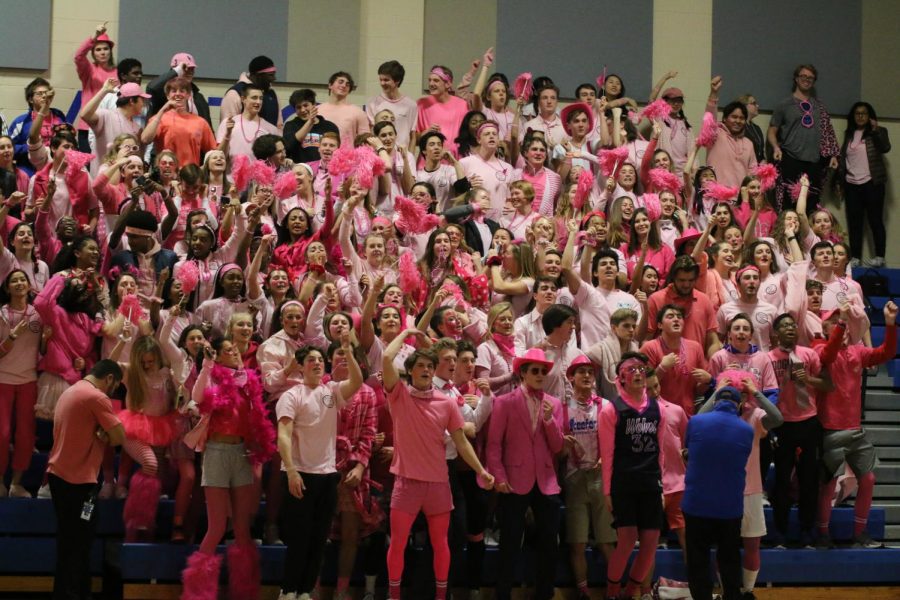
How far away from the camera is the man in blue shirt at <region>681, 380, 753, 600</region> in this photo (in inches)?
310

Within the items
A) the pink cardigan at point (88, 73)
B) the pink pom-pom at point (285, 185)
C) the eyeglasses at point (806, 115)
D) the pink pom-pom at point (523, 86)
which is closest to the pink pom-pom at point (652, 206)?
the pink pom-pom at point (523, 86)

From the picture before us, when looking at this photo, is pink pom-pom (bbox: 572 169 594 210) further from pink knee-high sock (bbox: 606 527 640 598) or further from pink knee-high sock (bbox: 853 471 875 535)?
pink knee-high sock (bbox: 606 527 640 598)

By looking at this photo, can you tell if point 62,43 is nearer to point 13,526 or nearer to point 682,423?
point 13,526

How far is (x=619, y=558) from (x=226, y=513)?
253 cm

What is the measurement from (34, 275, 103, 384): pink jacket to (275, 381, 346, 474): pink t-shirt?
1683 mm

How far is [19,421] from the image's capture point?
8.66 metres

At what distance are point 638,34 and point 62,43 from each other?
21.2 feet

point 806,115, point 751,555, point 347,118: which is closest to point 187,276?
point 347,118

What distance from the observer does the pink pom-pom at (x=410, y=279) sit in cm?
953

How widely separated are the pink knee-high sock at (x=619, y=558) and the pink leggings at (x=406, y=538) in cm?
113

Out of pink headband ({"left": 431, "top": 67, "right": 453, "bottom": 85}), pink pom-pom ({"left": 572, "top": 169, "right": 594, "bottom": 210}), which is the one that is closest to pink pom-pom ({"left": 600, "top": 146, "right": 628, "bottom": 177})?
pink pom-pom ({"left": 572, "top": 169, "right": 594, "bottom": 210})

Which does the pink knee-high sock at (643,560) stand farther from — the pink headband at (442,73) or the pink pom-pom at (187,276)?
the pink headband at (442,73)

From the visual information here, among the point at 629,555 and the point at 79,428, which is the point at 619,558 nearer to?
the point at 629,555

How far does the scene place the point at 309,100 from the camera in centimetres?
1167
